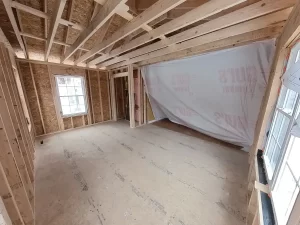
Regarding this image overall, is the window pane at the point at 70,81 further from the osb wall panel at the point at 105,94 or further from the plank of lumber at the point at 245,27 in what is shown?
the plank of lumber at the point at 245,27

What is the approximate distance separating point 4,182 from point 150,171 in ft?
5.38

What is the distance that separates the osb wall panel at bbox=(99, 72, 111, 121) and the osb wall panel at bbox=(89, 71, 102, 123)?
16 cm

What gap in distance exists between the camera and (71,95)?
3.96 metres

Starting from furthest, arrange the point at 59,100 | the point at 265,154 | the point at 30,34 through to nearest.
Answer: the point at 59,100 → the point at 30,34 → the point at 265,154

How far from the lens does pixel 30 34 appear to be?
215 centimetres

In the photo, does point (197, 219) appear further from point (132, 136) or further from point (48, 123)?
point (48, 123)

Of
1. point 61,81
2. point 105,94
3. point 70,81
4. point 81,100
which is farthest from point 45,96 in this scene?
point 105,94

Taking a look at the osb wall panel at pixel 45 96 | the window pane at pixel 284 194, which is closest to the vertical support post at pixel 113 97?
Answer: the osb wall panel at pixel 45 96

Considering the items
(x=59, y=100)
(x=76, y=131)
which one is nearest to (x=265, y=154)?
(x=76, y=131)

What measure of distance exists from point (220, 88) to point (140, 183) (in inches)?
88.8

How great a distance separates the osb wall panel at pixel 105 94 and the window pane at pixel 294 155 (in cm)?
484

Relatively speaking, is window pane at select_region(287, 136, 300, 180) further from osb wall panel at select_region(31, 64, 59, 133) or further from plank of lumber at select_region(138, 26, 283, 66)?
osb wall panel at select_region(31, 64, 59, 133)

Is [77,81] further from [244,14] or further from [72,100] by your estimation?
[244,14]

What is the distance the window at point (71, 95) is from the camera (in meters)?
3.74
